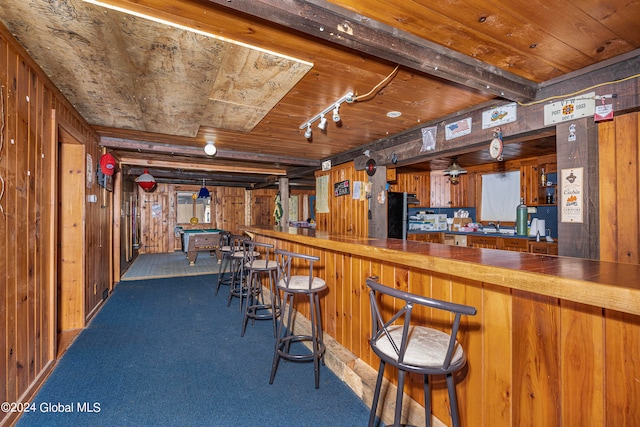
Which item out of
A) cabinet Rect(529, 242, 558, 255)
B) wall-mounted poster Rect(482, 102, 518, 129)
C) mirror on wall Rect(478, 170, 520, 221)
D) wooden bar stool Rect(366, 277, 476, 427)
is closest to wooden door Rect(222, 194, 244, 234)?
mirror on wall Rect(478, 170, 520, 221)

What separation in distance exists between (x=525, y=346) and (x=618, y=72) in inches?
76.1

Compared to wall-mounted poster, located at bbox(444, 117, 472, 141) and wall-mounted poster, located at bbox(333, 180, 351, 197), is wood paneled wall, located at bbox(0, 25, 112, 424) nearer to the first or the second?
wall-mounted poster, located at bbox(444, 117, 472, 141)

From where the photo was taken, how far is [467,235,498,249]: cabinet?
534 cm

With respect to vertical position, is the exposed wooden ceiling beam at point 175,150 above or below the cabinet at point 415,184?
above

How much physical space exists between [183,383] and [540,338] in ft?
7.64

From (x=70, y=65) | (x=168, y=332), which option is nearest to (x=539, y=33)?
(x=70, y=65)

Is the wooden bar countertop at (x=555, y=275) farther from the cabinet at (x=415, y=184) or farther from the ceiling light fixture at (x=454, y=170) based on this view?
the cabinet at (x=415, y=184)

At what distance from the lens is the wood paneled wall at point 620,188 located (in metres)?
1.87

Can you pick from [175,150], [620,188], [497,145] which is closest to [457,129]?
[497,145]

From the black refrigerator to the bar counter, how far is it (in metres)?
3.40

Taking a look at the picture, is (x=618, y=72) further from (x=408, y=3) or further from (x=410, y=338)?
(x=410, y=338)

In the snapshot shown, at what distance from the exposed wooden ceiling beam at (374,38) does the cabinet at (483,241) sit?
12.9ft

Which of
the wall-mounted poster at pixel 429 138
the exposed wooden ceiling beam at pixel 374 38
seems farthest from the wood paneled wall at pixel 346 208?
the exposed wooden ceiling beam at pixel 374 38

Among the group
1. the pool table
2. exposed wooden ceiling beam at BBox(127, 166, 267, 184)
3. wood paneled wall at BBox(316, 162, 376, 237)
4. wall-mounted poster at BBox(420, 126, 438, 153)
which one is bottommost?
the pool table
